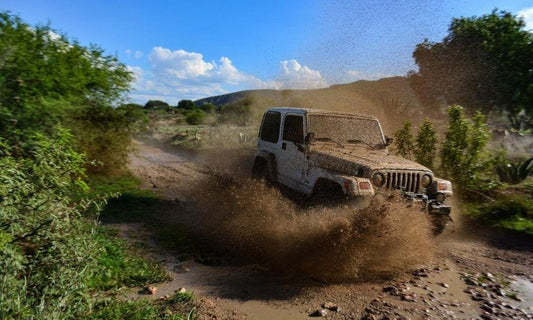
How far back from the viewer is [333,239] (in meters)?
4.73

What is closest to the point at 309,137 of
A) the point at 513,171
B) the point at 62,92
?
the point at 62,92

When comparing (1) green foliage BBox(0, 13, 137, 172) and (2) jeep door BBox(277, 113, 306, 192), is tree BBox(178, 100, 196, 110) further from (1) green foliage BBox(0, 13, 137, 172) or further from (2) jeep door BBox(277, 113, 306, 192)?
(2) jeep door BBox(277, 113, 306, 192)

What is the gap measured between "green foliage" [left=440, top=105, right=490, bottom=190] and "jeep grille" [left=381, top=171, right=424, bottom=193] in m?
3.41

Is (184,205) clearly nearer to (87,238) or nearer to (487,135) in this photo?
(87,238)

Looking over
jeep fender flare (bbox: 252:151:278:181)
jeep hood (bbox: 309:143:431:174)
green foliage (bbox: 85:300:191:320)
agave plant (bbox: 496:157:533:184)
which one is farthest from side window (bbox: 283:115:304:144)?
agave plant (bbox: 496:157:533:184)

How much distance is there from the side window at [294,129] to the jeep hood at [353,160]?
437mm

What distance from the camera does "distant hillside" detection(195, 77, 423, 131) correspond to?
13.3 m

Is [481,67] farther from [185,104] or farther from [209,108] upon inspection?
[185,104]

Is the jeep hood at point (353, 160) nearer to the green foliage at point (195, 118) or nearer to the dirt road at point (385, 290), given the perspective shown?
the dirt road at point (385, 290)

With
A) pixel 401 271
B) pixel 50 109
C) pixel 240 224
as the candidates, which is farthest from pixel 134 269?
pixel 50 109

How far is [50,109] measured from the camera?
7.20 meters

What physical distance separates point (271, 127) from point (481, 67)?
14.4 m

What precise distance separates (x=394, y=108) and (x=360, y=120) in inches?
309

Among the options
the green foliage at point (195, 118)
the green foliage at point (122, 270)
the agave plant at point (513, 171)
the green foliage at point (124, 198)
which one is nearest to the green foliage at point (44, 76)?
the green foliage at point (124, 198)
